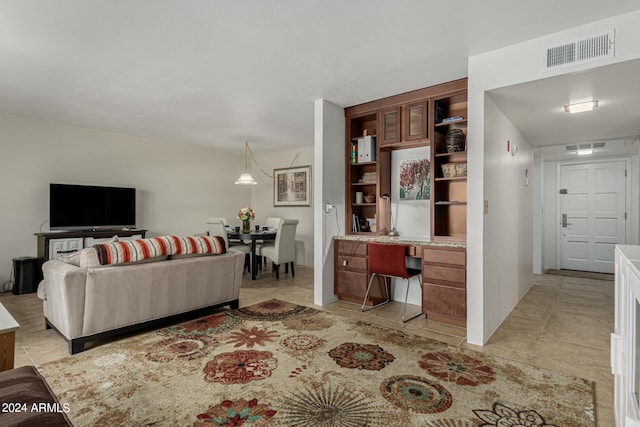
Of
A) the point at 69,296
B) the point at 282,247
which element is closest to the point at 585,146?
the point at 282,247

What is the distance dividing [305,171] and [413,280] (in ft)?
11.9

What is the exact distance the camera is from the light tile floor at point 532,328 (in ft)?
8.29

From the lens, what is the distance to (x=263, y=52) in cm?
284

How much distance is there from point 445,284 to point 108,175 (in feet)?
18.2

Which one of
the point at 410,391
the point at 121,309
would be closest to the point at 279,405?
the point at 410,391

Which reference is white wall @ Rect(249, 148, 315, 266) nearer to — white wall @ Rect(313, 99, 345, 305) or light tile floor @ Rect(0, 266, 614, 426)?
light tile floor @ Rect(0, 266, 614, 426)

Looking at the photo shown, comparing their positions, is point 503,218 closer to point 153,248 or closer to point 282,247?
point 282,247

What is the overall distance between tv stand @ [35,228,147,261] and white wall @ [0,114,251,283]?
45 cm

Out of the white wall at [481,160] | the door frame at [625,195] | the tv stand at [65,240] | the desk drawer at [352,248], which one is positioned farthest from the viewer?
the door frame at [625,195]

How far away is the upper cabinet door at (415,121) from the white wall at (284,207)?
10.5 feet

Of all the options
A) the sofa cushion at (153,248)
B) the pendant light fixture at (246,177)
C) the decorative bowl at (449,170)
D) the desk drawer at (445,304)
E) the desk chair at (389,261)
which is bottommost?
the desk drawer at (445,304)

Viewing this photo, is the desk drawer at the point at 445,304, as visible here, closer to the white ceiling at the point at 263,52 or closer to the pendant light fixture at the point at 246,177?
the white ceiling at the point at 263,52

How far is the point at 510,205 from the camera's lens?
375cm

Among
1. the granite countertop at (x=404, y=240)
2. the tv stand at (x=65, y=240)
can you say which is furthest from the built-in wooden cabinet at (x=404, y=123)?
the tv stand at (x=65, y=240)
